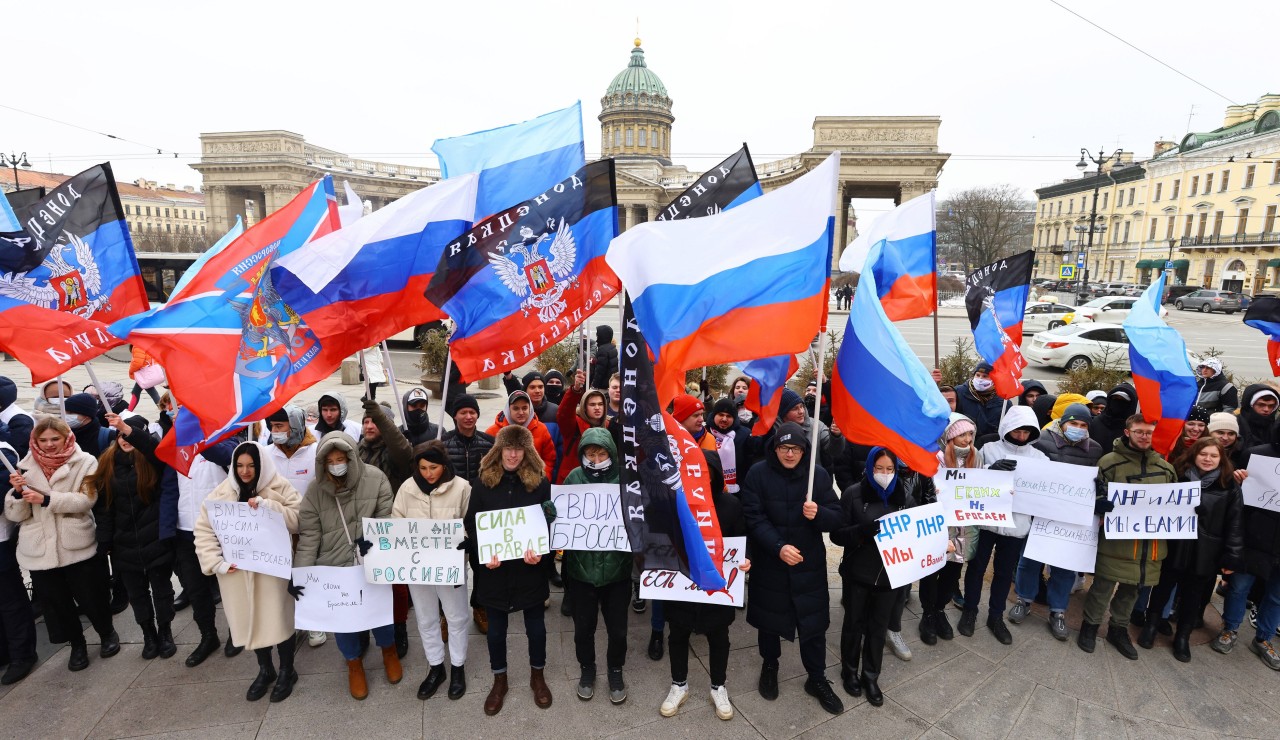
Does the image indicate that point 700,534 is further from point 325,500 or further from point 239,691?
point 239,691

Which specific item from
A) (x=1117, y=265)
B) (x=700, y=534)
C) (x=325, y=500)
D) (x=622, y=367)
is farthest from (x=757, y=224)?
(x=1117, y=265)

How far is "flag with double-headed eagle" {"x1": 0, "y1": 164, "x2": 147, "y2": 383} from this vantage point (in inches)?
175

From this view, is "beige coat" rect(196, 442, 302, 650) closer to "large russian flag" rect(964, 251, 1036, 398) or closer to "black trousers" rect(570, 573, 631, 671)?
"black trousers" rect(570, 573, 631, 671)

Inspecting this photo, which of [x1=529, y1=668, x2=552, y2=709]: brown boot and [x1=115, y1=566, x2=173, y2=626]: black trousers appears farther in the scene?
[x1=115, y1=566, x2=173, y2=626]: black trousers

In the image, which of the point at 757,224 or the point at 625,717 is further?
the point at 625,717

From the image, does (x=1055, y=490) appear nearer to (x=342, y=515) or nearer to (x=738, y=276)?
(x=738, y=276)

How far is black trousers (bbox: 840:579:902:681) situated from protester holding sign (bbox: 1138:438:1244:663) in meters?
2.15

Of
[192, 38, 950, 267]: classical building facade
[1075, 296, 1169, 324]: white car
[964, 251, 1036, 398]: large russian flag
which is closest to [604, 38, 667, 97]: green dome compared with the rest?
[192, 38, 950, 267]: classical building facade

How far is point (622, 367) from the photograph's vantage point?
347 cm

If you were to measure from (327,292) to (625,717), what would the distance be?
10.9ft

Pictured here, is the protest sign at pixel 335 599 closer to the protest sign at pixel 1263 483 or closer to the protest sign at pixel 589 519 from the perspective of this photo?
the protest sign at pixel 589 519

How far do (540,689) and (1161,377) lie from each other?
5222 mm

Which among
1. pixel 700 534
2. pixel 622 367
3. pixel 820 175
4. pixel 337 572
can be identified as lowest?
pixel 337 572

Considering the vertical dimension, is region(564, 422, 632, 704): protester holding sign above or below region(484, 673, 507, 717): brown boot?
above
